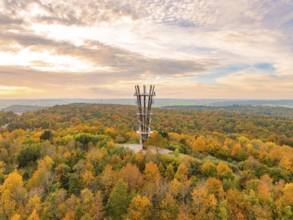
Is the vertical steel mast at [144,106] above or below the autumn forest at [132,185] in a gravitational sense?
above

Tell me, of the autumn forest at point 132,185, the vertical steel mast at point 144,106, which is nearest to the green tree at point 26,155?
the autumn forest at point 132,185

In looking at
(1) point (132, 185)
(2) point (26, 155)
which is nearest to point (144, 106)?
(1) point (132, 185)

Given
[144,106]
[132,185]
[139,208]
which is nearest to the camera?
[139,208]

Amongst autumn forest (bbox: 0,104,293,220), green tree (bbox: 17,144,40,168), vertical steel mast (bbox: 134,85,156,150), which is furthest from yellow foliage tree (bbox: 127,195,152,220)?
green tree (bbox: 17,144,40,168)

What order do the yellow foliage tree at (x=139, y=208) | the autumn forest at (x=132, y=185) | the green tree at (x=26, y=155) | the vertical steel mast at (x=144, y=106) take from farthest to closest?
the green tree at (x=26, y=155) → the vertical steel mast at (x=144, y=106) → the autumn forest at (x=132, y=185) → the yellow foliage tree at (x=139, y=208)

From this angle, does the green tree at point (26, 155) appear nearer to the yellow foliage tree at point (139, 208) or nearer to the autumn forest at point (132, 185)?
the autumn forest at point (132, 185)

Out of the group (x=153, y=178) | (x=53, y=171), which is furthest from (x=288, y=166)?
→ (x=53, y=171)

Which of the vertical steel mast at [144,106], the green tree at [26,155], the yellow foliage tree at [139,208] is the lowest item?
the yellow foliage tree at [139,208]

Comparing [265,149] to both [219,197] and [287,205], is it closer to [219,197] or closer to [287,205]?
[287,205]

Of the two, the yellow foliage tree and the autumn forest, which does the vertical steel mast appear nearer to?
the autumn forest

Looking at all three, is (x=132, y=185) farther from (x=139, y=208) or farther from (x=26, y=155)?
(x=26, y=155)

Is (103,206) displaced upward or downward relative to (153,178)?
downward
